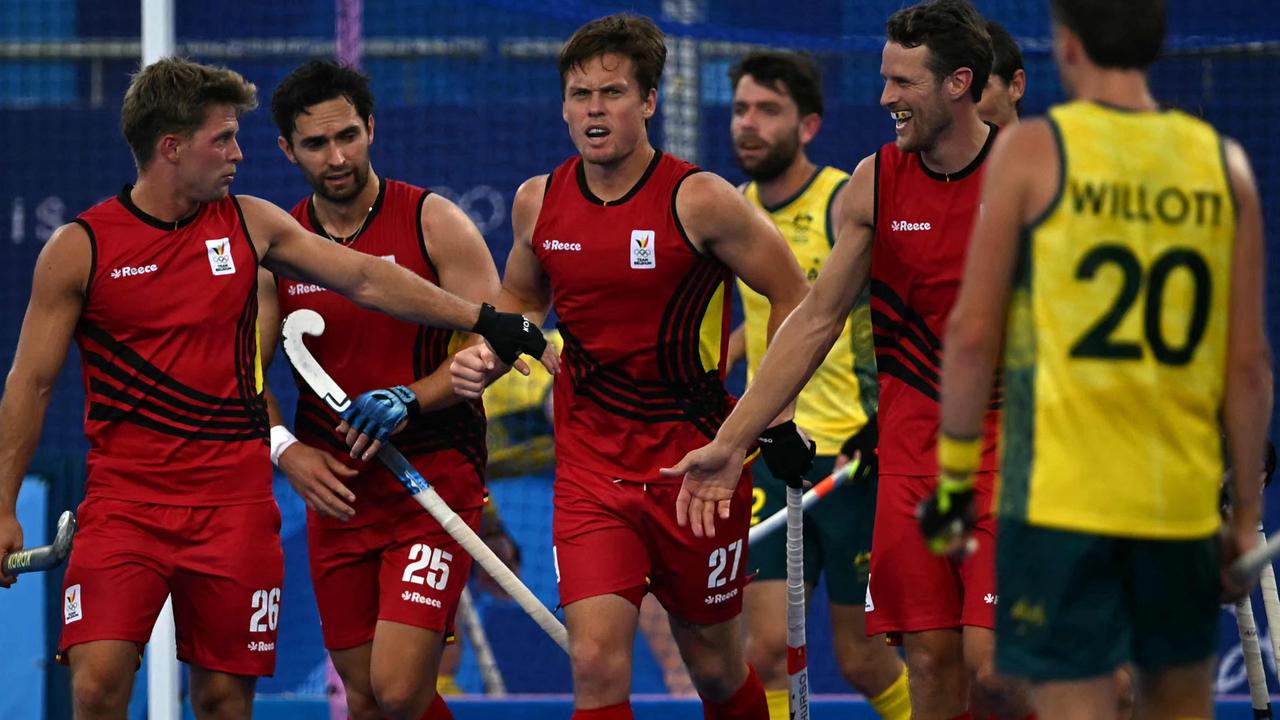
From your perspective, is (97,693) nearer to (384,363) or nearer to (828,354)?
(384,363)

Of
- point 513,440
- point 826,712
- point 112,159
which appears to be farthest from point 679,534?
point 112,159

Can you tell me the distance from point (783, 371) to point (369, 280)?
1.28 meters

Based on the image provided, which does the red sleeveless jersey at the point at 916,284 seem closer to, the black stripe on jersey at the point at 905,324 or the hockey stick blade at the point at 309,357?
the black stripe on jersey at the point at 905,324

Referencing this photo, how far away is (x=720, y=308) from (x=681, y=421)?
355mm

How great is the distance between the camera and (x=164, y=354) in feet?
16.6

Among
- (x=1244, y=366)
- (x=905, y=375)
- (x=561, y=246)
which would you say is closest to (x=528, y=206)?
(x=561, y=246)

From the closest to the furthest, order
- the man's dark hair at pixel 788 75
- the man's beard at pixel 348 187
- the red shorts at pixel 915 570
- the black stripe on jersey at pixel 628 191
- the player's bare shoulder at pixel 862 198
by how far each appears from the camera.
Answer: the red shorts at pixel 915 570 → the player's bare shoulder at pixel 862 198 → the black stripe on jersey at pixel 628 191 → the man's beard at pixel 348 187 → the man's dark hair at pixel 788 75

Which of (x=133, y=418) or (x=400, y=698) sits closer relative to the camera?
(x=133, y=418)

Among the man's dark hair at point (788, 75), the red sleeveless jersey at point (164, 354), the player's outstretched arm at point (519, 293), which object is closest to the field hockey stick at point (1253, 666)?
the player's outstretched arm at point (519, 293)

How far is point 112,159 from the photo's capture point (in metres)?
10.1

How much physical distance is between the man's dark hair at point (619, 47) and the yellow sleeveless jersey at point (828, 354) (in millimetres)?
1438

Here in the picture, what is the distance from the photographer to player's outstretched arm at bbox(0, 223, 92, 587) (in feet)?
16.3

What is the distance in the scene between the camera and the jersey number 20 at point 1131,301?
3.29 meters

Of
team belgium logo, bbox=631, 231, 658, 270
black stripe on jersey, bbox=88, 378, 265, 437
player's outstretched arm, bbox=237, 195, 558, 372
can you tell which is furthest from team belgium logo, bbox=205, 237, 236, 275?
team belgium logo, bbox=631, 231, 658, 270
